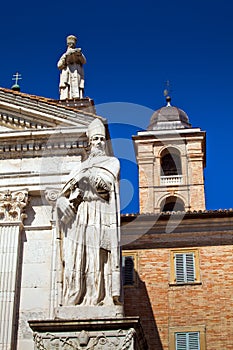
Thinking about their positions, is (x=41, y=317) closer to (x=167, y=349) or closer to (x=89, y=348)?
(x=89, y=348)

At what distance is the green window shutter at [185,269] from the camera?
22.4 m

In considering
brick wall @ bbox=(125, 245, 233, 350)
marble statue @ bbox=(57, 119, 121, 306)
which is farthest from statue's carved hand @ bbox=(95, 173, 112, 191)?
brick wall @ bbox=(125, 245, 233, 350)

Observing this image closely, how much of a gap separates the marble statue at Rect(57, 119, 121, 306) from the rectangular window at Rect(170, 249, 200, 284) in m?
12.0

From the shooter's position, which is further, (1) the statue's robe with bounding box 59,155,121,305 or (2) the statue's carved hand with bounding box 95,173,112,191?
(2) the statue's carved hand with bounding box 95,173,112,191

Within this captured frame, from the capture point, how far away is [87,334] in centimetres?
916

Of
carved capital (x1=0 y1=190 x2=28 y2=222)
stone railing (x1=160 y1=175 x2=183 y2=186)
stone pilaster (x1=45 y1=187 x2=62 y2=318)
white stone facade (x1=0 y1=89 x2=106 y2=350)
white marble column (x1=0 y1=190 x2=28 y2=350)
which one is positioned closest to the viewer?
stone pilaster (x1=45 y1=187 x2=62 y2=318)

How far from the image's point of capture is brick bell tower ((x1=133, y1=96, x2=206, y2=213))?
45031mm

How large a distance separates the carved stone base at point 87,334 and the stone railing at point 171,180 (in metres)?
37.0

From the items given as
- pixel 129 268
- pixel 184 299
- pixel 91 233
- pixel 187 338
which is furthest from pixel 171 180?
pixel 91 233

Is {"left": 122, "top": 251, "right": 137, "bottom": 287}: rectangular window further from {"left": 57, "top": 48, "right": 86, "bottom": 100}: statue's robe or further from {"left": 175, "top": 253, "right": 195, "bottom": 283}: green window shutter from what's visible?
{"left": 57, "top": 48, "right": 86, "bottom": 100}: statue's robe

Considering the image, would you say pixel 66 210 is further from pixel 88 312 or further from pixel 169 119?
pixel 169 119

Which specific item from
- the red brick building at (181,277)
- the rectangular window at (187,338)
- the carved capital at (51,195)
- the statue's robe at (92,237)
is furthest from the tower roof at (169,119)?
the statue's robe at (92,237)

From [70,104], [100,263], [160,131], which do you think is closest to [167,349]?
[70,104]

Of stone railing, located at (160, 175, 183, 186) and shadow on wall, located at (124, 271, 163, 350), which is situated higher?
stone railing, located at (160, 175, 183, 186)
